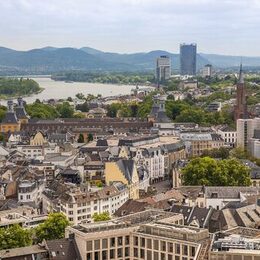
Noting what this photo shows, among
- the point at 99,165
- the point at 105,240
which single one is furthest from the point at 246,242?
the point at 99,165

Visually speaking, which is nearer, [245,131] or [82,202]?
[82,202]

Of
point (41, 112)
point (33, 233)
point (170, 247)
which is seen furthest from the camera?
point (41, 112)

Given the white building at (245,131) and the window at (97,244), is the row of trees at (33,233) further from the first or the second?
the white building at (245,131)

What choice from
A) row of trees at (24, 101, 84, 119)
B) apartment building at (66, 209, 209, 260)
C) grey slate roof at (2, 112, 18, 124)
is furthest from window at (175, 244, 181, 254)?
row of trees at (24, 101, 84, 119)

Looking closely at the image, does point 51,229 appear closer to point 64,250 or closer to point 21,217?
point 21,217

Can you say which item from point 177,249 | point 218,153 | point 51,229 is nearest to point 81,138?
point 218,153

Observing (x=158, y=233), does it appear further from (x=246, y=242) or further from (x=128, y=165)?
(x=128, y=165)

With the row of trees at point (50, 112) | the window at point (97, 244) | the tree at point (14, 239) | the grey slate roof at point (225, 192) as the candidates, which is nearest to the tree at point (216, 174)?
the grey slate roof at point (225, 192)
